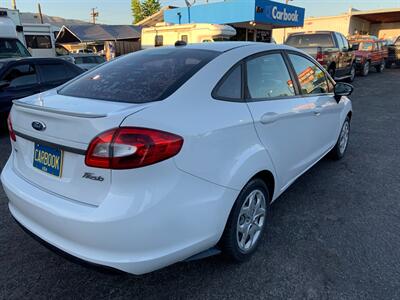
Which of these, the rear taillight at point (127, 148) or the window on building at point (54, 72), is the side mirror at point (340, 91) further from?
the window on building at point (54, 72)

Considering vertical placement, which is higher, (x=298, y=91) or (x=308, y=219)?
(x=298, y=91)

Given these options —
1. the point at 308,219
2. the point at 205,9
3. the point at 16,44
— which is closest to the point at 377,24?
the point at 205,9

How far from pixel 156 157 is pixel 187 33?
44.4 feet

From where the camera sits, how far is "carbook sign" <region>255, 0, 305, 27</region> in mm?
17950

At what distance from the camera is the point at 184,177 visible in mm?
1859

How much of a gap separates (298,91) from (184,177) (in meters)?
1.81

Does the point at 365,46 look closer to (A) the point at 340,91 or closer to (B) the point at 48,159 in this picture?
(A) the point at 340,91

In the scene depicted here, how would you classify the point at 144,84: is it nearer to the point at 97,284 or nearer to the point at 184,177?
the point at 184,177

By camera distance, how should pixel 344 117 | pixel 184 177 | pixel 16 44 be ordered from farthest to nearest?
pixel 16 44 < pixel 344 117 < pixel 184 177

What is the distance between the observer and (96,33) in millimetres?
25734

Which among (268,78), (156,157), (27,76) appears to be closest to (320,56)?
(27,76)

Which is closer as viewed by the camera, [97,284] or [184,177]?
[184,177]

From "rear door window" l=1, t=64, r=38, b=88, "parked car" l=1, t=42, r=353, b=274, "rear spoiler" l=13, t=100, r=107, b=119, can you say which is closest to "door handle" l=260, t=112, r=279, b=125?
"parked car" l=1, t=42, r=353, b=274

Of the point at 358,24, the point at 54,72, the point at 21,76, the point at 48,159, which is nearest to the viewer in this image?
the point at 48,159
